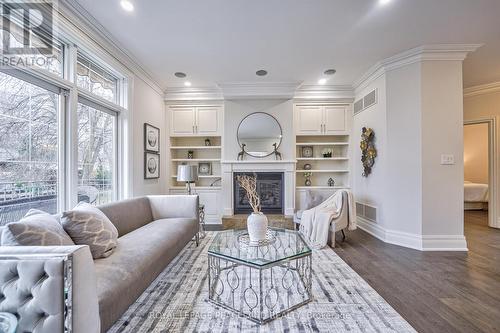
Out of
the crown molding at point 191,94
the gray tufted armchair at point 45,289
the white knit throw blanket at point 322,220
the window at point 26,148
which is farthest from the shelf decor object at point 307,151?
the gray tufted armchair at point 45,289

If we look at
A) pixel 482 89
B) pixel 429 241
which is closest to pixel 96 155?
pixel 429 241

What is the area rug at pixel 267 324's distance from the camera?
1.58 meters

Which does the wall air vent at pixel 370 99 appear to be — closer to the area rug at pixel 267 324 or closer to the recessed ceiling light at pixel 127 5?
the area rug at pixel 267 324

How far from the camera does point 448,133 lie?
3.18 m

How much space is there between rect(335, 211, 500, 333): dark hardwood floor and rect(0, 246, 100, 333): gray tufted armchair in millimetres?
2137

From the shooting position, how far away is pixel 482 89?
4.35 m

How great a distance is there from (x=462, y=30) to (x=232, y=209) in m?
4.30

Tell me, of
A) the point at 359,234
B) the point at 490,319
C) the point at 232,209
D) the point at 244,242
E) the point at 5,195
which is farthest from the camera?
the point at 232,209

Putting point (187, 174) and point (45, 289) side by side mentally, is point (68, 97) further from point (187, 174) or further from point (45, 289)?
point (45, 289)

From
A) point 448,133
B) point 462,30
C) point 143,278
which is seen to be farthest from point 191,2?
point 448,133

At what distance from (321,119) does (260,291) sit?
3.95 m

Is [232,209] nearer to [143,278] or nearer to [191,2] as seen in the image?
[143,278]

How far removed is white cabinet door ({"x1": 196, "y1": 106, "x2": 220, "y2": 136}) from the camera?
4.79m

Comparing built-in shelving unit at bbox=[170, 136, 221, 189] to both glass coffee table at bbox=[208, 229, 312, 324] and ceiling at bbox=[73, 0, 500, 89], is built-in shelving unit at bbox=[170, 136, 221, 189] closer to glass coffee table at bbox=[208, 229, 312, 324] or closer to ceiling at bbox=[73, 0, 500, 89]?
ceiling at bbox=[73, 0, 500, 89]
